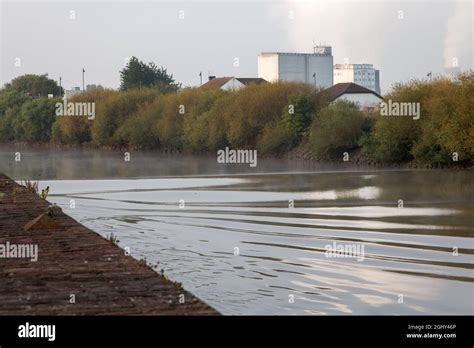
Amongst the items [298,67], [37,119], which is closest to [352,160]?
[37,119]

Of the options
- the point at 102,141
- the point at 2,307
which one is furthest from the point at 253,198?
the point at 102,141

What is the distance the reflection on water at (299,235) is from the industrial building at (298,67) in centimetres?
8678

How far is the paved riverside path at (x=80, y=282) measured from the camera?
36.2 ft

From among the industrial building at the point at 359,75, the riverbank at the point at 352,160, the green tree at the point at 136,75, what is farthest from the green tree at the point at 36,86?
the riverbank at the point at 352,160

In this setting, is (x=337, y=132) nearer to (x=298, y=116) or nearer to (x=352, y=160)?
(x=352, y=160)

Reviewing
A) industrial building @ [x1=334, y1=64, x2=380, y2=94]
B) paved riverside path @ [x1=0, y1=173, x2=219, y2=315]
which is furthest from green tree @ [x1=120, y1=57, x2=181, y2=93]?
paved riverside path @ [x1=0, y1=173, x2=219, y2=315]

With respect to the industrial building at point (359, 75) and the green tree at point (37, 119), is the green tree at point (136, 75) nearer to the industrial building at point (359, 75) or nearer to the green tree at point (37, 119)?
the green tree at point (37, 119)

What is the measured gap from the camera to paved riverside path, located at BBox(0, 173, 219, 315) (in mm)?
11039

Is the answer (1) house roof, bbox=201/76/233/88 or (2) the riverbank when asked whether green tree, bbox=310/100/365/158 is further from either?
(1) house roof, bbox=201/76/233/88

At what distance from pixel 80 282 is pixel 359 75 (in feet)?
504
